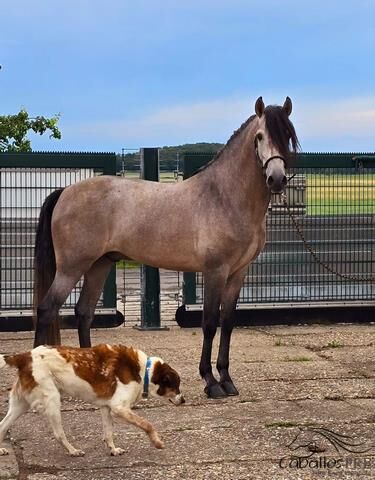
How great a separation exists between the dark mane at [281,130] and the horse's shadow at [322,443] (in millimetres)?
2111

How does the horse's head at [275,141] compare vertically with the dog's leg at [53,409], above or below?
above

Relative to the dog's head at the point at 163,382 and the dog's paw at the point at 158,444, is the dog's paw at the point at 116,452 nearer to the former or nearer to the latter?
the dog's paw at the point at 158,444

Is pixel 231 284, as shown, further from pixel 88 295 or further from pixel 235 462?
pixel 235 462

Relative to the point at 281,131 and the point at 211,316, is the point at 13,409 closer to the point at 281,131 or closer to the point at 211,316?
the point at 211,316

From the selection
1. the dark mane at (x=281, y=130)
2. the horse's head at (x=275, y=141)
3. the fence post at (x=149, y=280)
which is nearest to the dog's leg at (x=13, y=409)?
the horse's head at (x=275, y=141)

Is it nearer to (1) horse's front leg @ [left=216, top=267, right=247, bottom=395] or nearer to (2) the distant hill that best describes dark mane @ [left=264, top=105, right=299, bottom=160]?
(1) horse's front leg @ [left=216, top=267, right=247, bottom=395]

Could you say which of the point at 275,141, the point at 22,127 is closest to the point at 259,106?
the point at 275,141

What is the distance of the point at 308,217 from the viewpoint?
1073 cm

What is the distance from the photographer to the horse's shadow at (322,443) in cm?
502

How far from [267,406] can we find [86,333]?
76.8 inches

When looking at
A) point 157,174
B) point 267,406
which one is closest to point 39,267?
point 267,406

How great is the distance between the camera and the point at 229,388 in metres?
6.78

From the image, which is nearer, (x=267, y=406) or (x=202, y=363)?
(x=267, y=406)

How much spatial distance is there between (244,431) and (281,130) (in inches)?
89.8
